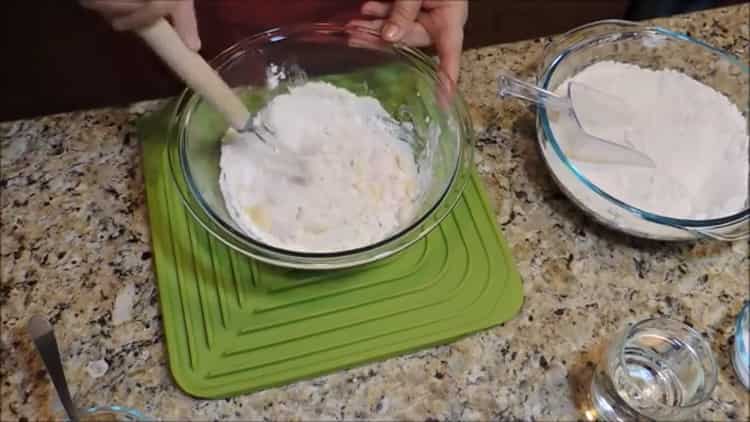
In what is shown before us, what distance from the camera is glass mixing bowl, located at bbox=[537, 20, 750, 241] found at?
2.93ft

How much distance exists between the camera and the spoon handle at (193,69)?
742mm

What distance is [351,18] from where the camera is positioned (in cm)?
107

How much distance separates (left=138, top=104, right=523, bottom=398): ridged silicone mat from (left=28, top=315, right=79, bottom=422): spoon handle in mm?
106

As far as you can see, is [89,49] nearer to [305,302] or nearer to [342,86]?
[342,86]

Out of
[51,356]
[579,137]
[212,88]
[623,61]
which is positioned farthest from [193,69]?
[623,61]

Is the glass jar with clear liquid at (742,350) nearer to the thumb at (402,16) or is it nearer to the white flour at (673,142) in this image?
the white flour at (673,142)

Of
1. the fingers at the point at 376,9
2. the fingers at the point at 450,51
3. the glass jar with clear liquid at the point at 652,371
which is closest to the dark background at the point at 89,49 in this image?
the fingers at the point at 376,9

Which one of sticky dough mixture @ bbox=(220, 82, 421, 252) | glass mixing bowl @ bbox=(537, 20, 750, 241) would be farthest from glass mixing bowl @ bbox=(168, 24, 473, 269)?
glass mixing bowl @ bbox=(537, 20, 750, 241)

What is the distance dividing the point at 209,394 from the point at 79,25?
2.25 feet

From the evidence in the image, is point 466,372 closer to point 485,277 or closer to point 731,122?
point 485,277

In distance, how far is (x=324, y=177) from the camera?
0.91 m

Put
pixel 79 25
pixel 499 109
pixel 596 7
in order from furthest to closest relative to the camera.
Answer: pixel 596 7 < pixel 79 25 < pixel 499 109

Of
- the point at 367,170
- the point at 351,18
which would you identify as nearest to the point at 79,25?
the point at 351,18

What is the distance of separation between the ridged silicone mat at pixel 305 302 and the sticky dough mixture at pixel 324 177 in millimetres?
43
